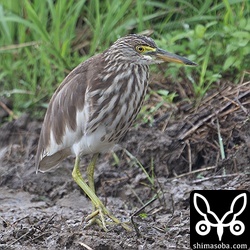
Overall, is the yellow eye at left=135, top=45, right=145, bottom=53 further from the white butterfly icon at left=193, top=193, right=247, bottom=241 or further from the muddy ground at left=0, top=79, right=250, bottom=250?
the white butterfly icon at left=193, top=193, right=247, bottom=241

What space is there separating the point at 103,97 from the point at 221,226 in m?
1.35

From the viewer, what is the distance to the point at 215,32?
27.0 feet

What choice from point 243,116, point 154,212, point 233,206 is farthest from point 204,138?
point 233,206

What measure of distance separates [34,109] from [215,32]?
66.4 inches

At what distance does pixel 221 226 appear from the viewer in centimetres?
574

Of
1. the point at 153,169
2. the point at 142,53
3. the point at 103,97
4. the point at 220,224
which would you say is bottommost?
the point at 153,169

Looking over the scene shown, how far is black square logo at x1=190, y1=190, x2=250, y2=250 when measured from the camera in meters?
5.70

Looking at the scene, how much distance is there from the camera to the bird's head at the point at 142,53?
676 centimetres

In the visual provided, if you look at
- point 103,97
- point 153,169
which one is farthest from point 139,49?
point 153,169

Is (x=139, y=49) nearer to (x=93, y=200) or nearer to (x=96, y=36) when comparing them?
(x=93, y=200)

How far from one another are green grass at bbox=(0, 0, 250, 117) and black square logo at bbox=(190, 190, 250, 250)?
2125 millimetres

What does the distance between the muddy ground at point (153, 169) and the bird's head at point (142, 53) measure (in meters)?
0.85

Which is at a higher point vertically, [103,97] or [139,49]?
[139,49]

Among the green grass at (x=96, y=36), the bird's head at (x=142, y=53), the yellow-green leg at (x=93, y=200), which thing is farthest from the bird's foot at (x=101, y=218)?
the green grass at (x=96, y=36)
